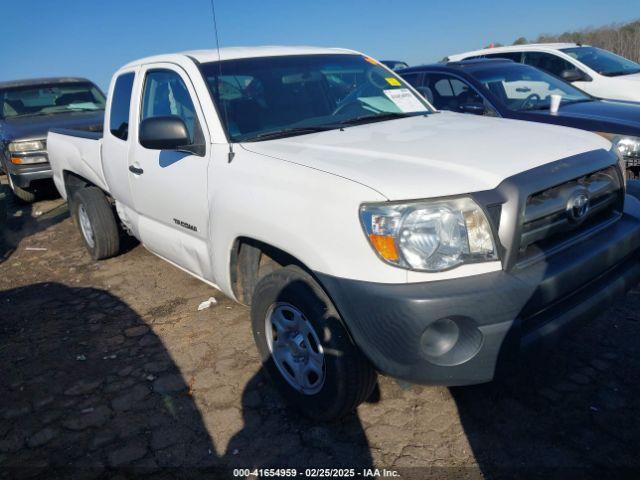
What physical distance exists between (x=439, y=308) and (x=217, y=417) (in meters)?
1.47

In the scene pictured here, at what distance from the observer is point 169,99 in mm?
3648

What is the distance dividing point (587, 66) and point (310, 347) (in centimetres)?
789

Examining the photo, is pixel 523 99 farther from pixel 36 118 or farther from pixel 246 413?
pixel 36 118

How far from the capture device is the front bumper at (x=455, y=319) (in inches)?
80.0

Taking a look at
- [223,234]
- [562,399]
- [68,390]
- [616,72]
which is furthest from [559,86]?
[68,390]

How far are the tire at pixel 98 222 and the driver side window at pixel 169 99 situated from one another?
1.45 m

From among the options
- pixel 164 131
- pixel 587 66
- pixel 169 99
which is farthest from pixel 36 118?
pixel 587 66

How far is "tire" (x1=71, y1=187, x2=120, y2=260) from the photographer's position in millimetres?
4946

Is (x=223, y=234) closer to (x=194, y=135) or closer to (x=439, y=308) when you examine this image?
(x=194, y=135)

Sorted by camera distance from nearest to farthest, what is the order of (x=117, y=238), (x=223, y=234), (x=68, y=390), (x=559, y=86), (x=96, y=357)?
(x=223, y=234) < (x=68, y=390) < (x=96, y=357) < (x=117, y=238) < (x=559, y=86)

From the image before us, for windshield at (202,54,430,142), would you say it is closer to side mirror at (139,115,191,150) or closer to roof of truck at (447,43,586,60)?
side mirror at (139,115,191,150)

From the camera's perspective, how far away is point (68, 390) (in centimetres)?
316

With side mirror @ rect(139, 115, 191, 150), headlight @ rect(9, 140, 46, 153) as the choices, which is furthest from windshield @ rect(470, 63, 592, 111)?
headlight @ rect(9, 140, 46, 153)

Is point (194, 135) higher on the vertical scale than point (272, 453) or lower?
higher
